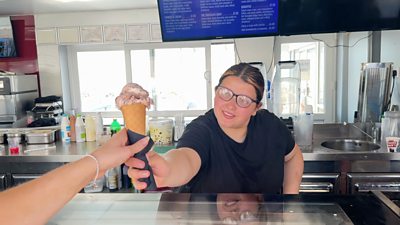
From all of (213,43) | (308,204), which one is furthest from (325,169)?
(213,43)

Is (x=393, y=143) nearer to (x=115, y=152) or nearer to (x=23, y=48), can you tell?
(x=115, y=152)

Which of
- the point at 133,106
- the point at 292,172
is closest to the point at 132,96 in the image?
the point at 133,106

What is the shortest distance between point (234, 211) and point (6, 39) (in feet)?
17.4

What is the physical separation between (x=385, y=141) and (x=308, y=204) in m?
1.76

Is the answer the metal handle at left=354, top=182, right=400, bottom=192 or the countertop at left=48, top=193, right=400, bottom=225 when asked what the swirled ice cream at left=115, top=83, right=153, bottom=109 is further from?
the metal handle at left=354, top=182, right=400, bottom=192

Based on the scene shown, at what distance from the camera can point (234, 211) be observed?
1062mm

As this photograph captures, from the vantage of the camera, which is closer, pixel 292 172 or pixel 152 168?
pixel 152 168

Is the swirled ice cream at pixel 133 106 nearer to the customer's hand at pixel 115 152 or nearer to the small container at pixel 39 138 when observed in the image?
the customer's hand at pixel 115 152

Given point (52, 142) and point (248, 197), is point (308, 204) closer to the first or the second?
point (248, 197)

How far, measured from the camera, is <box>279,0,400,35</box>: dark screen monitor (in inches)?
96.7

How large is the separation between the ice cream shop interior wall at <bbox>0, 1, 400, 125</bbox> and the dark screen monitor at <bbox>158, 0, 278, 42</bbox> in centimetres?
240

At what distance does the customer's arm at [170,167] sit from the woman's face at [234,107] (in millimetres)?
186

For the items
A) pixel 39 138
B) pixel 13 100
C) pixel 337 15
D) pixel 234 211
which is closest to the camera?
pixel 234 211

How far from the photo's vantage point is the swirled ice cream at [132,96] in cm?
96
